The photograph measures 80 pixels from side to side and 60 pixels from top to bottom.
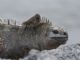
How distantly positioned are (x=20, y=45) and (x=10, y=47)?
39.9 inches

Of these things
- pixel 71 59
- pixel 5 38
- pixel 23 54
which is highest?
pixel 5 38

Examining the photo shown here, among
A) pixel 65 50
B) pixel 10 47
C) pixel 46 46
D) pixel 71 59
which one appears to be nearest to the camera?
pixel 10 47

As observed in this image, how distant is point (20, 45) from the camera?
80.8ft

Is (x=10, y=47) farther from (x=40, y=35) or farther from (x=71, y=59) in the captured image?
(x=71, y=59)

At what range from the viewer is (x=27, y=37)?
83.0 feet

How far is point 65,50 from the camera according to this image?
5425 cm

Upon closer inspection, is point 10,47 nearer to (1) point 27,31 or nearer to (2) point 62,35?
(1) point 27,31

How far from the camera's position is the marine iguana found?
79.4 ft

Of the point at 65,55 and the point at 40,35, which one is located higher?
the point at 40,35

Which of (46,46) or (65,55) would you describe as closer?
(46,46)

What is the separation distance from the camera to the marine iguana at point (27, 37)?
24188mm

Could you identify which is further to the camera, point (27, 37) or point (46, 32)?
point (46, 32)

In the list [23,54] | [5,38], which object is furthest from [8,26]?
[23,54]

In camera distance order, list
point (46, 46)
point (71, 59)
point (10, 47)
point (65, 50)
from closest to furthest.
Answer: point (10, 47) → point (46, 46) → point (71, 59) → point (65, 50)
